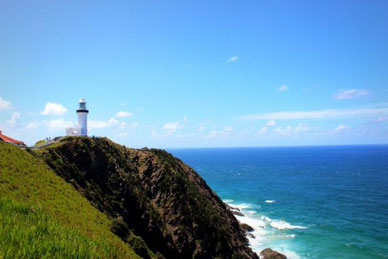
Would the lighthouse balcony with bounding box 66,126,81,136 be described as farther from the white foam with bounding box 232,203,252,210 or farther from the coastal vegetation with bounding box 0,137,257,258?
the white foam with bounding box 232,203,252,210

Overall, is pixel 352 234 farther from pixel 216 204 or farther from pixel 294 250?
pixel 216 204

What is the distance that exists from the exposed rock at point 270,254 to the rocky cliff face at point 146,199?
233cm

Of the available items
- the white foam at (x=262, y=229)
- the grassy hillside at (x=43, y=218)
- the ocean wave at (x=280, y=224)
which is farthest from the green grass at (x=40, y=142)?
the ocean wave at (x=280, y=224)

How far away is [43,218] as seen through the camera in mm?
17141

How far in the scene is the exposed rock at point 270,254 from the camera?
5150 cm

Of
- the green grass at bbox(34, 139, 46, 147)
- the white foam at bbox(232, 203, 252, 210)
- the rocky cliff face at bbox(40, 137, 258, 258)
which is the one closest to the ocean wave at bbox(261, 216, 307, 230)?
the white foam at bbox(232, 203, 252, 210)

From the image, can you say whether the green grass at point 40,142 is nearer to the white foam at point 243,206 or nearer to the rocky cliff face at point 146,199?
the rocky cliff face at point 146,199

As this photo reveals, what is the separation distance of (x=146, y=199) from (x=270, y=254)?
28.4 meters

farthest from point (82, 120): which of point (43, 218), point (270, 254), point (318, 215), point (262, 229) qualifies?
point (318, 215)

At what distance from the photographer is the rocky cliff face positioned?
40344 mm

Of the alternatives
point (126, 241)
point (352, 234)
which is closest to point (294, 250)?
point (352, 234)

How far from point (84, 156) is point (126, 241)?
1810cm

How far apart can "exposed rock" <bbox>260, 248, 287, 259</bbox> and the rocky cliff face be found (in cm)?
233

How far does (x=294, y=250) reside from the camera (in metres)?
55.4
